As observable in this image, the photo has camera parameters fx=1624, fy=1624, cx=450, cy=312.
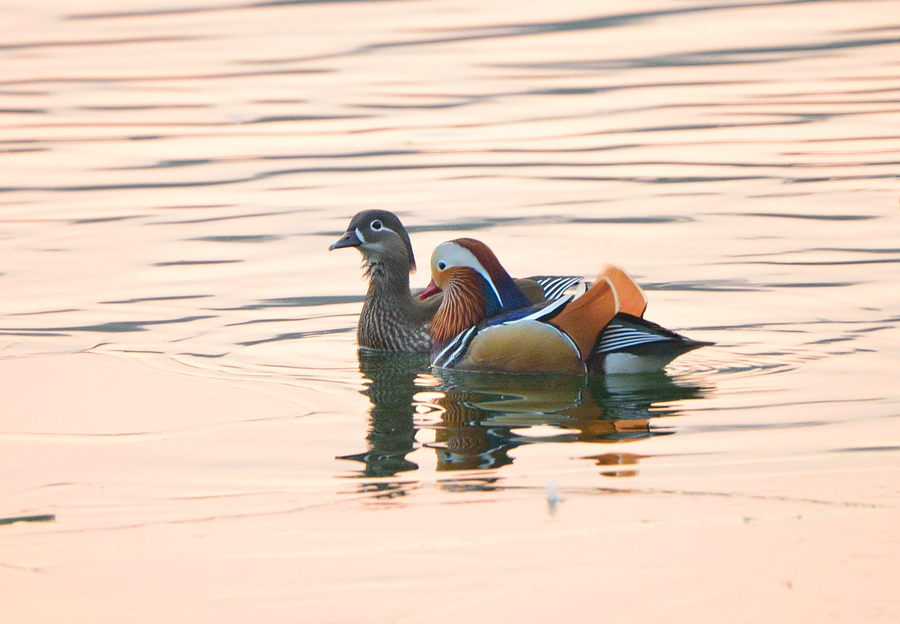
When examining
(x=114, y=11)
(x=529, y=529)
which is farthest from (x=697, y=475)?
(x=114, y=11)

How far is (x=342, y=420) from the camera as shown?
8.59 metres

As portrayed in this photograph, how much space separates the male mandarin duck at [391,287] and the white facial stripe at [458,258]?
452 mm

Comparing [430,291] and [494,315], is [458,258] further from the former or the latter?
[430,291]

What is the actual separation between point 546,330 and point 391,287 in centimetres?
210

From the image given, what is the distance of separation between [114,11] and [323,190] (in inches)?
461

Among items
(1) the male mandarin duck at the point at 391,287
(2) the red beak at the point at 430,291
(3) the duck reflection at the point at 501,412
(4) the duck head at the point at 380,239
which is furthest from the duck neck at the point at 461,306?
(4) the duck head at the point at 380,239

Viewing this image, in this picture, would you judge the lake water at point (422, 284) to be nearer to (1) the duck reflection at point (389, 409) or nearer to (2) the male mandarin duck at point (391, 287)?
(1) the duck reflection at point (389, 409)

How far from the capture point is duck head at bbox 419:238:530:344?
10.2 metres

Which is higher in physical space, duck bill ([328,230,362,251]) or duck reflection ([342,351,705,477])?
duck bill ([328,230,362,251])

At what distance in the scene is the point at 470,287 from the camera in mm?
10289

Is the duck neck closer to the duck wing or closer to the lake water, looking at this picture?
the lake water

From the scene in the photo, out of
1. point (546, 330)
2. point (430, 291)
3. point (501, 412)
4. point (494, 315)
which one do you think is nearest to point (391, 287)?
point (430, 291)

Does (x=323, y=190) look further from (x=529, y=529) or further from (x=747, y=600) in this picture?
(x=747, y=600)

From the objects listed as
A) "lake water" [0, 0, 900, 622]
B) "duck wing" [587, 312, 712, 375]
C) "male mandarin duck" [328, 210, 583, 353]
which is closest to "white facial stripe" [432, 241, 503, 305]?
"male mandarin duck" [328, 210, 583, 353]
